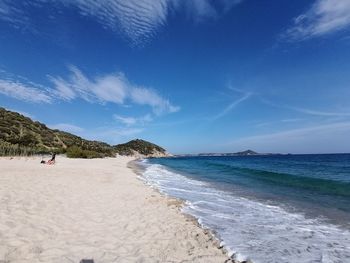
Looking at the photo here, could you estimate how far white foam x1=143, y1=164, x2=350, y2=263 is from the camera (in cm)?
616

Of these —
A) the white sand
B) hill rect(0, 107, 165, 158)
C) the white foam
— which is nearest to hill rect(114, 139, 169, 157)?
hill rect(0, 107, 165, 158)

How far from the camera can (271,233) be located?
7875 millimetres

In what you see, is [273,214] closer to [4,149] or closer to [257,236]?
[257,236]

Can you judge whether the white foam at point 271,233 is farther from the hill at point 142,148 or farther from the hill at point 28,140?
the hill at point 142,148

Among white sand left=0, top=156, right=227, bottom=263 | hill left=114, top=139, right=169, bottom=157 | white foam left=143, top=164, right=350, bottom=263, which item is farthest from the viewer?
hill left=114, top=139, right=169, bottom=157

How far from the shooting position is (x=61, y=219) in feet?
24.5

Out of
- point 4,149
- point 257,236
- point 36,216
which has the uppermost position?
point 4,149

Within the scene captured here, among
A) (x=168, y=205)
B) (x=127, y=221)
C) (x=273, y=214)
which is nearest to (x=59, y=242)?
(x=127, y=221)

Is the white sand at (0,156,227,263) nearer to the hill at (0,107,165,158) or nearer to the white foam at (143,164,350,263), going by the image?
the white foam at (143,164,350,263)

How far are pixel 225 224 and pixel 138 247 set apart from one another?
3564mm

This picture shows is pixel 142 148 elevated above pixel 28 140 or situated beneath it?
elevated above

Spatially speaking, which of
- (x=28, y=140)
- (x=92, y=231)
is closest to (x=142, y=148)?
(x=28, y=140)

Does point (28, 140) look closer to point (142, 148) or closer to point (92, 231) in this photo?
point (92, 231)

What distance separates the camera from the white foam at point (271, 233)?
616 cm
